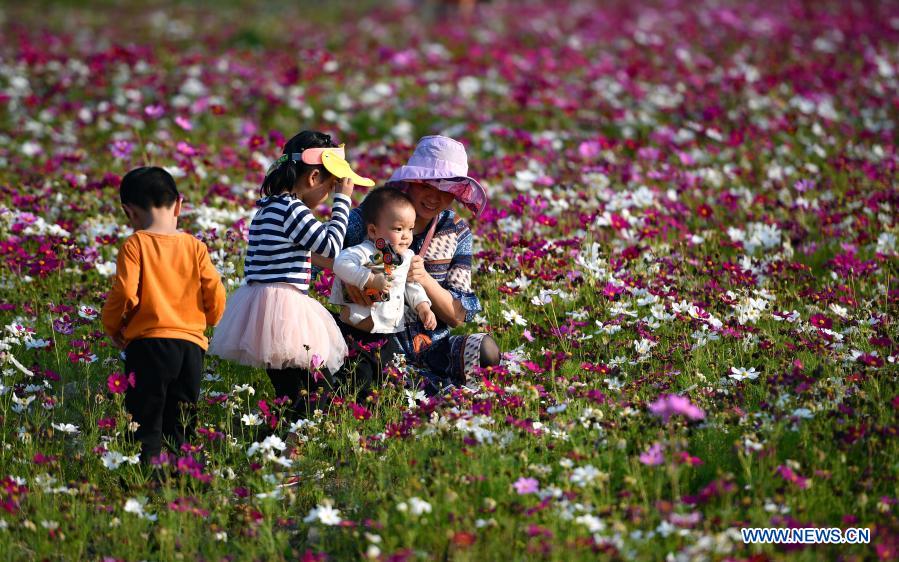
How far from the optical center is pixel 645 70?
41.2ft

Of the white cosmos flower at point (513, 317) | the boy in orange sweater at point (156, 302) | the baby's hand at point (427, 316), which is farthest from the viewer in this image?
the white cosmos flower at point (513, 317)

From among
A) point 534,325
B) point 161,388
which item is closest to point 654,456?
point 534,325

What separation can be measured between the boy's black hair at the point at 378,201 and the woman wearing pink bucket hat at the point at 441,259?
0.10m

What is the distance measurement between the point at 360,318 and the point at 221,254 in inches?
63.6

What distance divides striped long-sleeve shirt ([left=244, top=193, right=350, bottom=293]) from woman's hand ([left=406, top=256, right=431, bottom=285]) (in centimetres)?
44

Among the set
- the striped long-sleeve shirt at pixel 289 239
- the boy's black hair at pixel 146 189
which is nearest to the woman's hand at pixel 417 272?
the striped long-sleeve shirt at pixel 289 239

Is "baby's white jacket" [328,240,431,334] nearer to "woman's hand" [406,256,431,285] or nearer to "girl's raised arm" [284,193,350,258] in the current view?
"woman's hand" [406,256,431,285]

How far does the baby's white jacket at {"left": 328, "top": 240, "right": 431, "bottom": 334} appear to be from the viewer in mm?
4797

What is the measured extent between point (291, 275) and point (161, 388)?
804 mm

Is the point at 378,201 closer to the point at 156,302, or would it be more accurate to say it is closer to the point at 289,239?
the point at 289,239

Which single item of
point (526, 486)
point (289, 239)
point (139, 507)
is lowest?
point (139, 507)

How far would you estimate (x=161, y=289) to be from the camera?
432cm

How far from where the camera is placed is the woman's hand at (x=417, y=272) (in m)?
4.98

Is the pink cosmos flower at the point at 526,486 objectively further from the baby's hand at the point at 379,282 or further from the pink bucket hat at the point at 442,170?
the pink bucket hat at the point at 442,170
